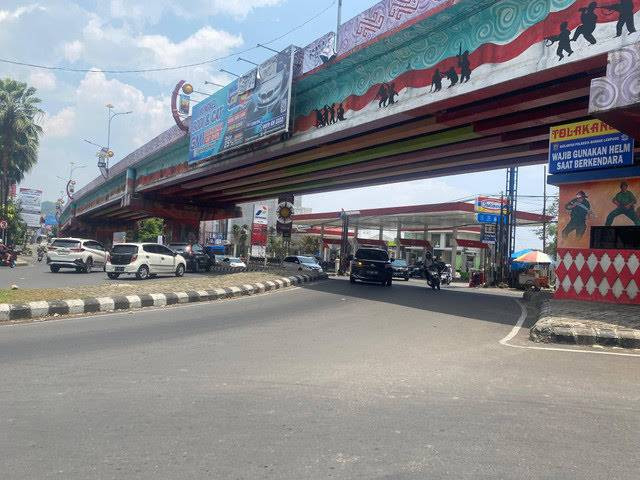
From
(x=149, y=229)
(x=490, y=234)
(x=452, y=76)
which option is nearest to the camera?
(x=452, y=76)

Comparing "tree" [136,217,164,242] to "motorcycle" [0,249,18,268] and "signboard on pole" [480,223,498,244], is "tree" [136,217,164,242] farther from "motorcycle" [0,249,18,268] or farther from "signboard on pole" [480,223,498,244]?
"signboard on pole" [480,223,498,244]

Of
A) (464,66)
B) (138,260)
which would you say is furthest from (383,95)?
(138,260)

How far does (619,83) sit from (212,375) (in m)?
8.35

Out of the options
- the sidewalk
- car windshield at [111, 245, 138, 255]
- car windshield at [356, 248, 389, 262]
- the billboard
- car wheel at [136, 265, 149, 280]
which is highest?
the billboard

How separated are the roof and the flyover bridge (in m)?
11.7

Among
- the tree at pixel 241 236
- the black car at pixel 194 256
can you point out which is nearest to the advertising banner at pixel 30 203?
the tree at pixel 241 236

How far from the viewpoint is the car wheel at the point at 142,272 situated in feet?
72.9

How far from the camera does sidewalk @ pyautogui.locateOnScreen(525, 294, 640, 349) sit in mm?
8703

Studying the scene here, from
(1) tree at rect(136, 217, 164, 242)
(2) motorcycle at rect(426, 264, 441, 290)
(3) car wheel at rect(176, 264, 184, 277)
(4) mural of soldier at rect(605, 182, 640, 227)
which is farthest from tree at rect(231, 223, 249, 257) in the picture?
(4) mural of soldier at rect(605, 182, 640, 227)

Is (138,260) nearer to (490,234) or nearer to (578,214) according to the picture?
(578,214)

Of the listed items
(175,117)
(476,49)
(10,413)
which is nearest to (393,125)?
(476,49)

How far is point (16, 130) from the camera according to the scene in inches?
1666

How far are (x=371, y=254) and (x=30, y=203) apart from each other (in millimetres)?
83706

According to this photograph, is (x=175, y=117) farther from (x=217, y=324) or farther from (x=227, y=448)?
(x=227, y=448)
